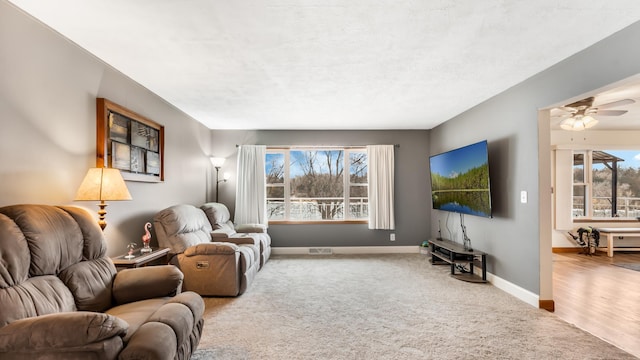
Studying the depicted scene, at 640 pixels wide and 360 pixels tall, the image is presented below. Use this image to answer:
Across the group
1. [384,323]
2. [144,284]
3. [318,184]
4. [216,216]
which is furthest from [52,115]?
[318,184]

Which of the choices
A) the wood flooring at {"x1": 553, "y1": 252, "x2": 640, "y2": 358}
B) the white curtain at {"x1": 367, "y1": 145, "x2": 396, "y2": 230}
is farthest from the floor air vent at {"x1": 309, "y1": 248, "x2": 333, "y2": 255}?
the wood flooring at {"x1": 553, "y1": 252, "x2": 640, "y2": 358}

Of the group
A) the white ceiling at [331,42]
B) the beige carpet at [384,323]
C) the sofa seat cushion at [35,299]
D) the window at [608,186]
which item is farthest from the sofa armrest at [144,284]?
the window at [608,186]

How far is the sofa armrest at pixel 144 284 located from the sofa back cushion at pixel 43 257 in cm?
7

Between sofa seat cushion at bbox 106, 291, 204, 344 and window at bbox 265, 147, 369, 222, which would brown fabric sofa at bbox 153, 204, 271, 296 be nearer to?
sofa seat cushion at bbox 106, 291, 204, 344

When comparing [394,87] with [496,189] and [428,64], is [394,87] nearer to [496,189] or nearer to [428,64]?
[428,64]

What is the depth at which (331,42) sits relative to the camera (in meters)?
2.52

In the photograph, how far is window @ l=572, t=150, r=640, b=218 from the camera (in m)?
6.49

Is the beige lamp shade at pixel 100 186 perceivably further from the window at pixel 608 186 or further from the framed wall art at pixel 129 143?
the window at pixel 608 186

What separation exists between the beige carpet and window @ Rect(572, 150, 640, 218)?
14.1 ft

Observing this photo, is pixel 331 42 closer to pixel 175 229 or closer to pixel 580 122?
pixel 175 229

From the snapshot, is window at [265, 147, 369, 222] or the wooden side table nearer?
the wooden side table

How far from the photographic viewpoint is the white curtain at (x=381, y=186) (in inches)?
237

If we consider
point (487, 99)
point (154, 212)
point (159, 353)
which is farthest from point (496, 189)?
point (154, 212)

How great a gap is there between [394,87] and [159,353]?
3289 millimetres
